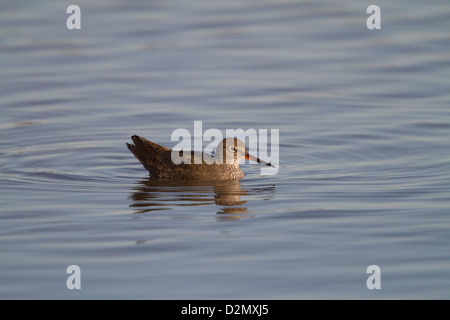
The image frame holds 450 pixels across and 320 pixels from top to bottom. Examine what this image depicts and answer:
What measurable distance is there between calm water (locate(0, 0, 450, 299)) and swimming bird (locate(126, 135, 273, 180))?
0.32m

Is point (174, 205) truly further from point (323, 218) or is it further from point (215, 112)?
point (215, 112)

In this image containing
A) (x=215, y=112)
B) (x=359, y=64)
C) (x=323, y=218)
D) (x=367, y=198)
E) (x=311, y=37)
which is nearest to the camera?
(x=323, y=218)

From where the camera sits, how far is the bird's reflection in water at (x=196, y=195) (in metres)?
10.5

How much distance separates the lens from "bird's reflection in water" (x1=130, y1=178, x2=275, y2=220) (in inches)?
414

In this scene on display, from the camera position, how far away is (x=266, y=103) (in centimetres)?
1609

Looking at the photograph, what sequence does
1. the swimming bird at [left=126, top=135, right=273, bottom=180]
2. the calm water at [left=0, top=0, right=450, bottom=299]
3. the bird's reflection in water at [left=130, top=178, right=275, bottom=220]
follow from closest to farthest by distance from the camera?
the calm water at [left=0, top=0, right=450, bottom=299] → the bird's reflection in water at [left=130, top=178, right=275, bottom=220] → the swimming bird at [left=126, top=135, right=273, bottom=180]

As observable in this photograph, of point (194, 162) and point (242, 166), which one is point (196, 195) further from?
point (242, 166)

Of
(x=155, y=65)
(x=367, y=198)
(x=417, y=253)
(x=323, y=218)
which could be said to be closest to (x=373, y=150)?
(x=367, y=198)

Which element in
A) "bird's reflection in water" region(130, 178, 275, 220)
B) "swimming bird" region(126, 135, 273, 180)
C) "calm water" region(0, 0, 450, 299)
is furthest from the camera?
"swimming bird" region(126, 135, 273, 180)

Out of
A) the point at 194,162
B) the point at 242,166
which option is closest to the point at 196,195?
the point at 194,162

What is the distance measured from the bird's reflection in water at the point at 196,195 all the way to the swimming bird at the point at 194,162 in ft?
0.46

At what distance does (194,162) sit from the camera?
12.2 meters

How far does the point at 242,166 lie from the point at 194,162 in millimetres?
1439

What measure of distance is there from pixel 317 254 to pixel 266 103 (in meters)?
7.69
